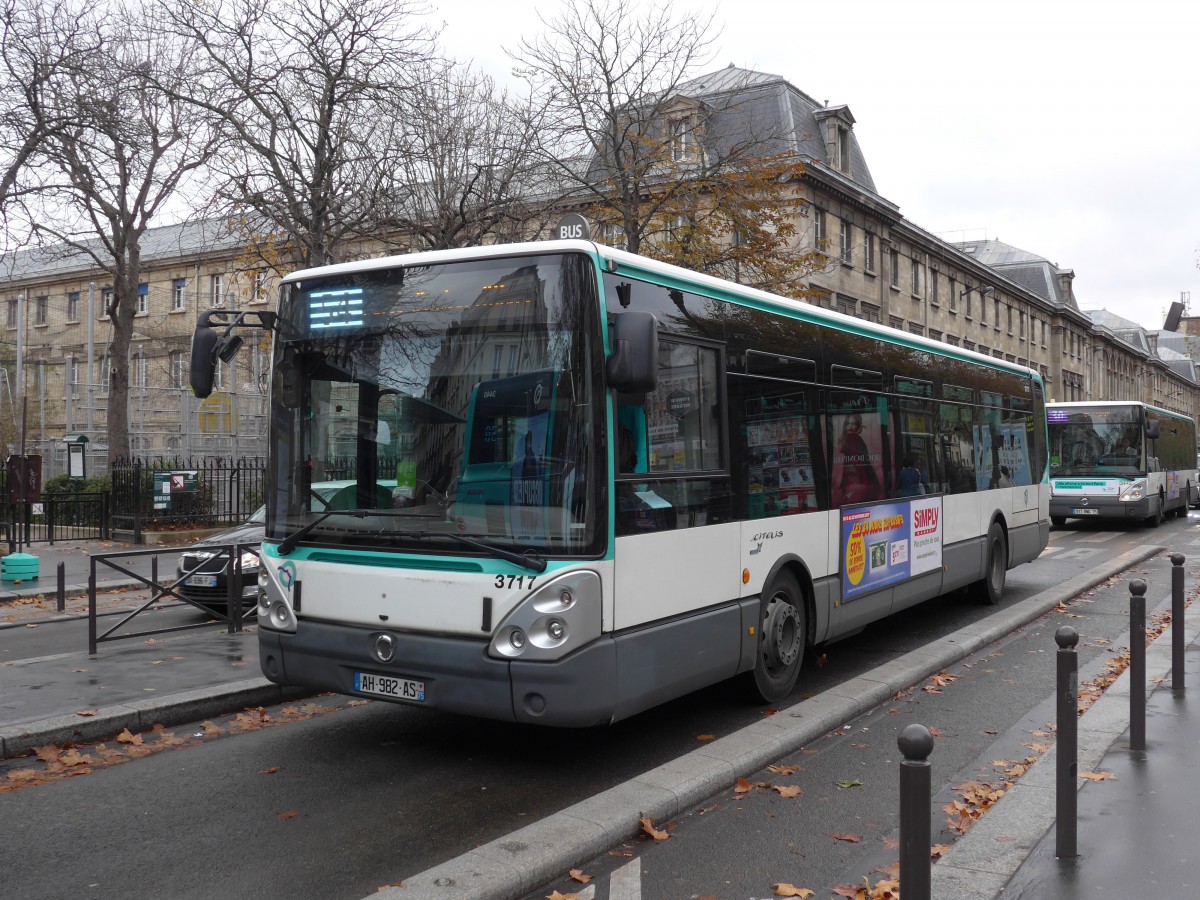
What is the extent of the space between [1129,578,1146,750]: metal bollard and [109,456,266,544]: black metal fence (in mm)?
17566

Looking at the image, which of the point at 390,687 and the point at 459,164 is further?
the point at 459,164

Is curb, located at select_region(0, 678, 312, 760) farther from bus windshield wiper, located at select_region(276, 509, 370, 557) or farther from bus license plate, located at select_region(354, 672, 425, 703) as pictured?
bus license plate, located at select_region(354, 672, 425, 703)

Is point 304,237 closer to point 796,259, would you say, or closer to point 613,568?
point 796,259

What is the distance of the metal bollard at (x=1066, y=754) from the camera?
14.8 feet

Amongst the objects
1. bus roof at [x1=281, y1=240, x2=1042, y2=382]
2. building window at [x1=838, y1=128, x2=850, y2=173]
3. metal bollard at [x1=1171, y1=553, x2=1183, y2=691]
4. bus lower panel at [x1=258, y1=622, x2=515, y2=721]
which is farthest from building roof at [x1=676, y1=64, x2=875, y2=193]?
bus lower panel at [x1=258, y1=622, x2=515, y2=721]

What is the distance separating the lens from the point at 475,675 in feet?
18.1

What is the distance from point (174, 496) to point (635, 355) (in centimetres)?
1847

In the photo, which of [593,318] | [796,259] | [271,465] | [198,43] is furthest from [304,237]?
[593,318]

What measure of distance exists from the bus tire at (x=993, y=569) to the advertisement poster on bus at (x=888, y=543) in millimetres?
2011

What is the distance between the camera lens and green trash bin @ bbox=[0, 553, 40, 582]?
14.8 m

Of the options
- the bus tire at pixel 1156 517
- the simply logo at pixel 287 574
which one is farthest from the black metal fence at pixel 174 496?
the bus tire at pixel 1156 517

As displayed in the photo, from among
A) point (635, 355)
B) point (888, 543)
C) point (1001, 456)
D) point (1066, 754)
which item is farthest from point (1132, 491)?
point (635, 355)

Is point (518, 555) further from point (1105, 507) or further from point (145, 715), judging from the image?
point (1105, 507)

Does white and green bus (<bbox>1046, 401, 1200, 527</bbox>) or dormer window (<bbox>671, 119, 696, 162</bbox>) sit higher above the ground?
dormer window (<bbox>671, 119, 696, 162</bbox>)
